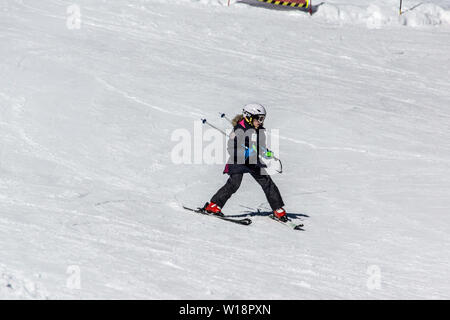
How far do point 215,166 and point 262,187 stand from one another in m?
2.98

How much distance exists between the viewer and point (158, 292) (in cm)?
662

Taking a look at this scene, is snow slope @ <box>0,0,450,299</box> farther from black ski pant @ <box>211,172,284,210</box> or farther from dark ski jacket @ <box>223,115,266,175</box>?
dark ski jacket @ <box>223,115,266,175</box>

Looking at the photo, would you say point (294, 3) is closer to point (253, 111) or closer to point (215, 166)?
point (215, 166)

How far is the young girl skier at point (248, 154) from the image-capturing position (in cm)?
935

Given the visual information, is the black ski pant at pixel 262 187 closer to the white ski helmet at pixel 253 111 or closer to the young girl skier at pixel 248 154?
the young girl skier at pixel 248 154

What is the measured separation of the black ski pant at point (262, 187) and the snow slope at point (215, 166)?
0.32m

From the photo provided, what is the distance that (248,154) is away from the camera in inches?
373

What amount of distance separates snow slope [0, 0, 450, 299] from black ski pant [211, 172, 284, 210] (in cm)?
32

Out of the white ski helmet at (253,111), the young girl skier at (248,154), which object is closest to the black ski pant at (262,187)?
the young girl skier at (248,154)

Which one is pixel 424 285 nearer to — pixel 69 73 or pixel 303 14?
pixel 69 73

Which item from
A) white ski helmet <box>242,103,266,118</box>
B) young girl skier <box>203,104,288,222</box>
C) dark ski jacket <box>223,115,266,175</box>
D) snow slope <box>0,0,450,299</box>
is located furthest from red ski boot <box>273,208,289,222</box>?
white ski helmet <box>242,103,266,118</box>

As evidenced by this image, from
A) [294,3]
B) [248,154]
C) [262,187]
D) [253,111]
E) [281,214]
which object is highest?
[294,3]

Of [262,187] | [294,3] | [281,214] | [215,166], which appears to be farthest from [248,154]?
[294,3]
